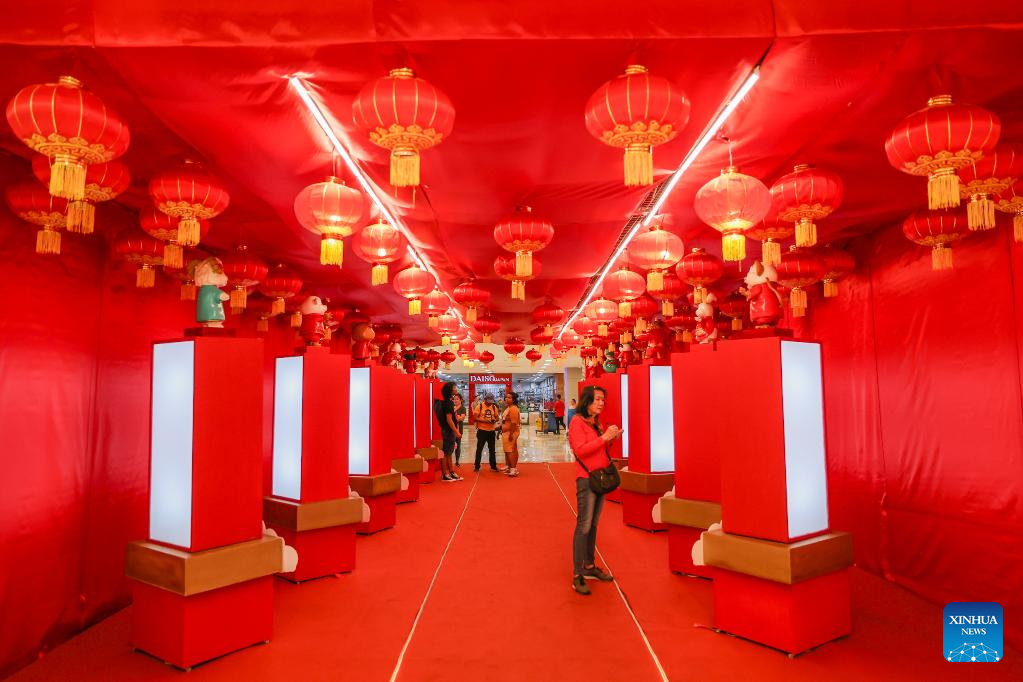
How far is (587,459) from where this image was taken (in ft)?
14.1

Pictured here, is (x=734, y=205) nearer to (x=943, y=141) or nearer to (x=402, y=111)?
(x=943, y=141)

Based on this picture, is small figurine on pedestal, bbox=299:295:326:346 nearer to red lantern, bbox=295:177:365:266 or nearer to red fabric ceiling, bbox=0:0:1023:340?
red fabric ceiling, bbox=0:0:1023:340

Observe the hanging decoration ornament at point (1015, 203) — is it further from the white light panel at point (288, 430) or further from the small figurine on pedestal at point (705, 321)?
the white light panel at point (288, 430)

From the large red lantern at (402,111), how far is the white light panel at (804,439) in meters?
2.39

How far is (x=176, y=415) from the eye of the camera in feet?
11.1

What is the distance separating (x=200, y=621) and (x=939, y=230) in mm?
4824

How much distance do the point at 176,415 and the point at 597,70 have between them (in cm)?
294

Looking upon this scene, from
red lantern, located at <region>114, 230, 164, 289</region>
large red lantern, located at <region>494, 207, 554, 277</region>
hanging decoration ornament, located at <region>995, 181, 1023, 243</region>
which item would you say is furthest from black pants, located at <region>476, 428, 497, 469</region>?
hanging decoration ornament, located at <region>995, 181, 1023, 243</region>

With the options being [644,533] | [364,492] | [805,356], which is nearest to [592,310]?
[644,533]

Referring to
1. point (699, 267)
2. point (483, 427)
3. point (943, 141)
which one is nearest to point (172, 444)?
point (943, 141)

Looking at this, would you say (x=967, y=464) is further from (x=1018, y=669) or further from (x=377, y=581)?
(x=377, y=581)

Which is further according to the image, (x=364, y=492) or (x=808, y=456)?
(x=364, y=492)

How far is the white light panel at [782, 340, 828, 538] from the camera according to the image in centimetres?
A: 339

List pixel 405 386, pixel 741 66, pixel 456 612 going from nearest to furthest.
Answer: pixel 741 66, pixel 456 612, pixel 405 386
